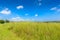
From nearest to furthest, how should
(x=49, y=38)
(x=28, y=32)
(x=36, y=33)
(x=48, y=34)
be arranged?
1. (x=49, y=38)
2. (x=48, y=34)
3. (x=36, y=33)
4. (x=28, y=32)

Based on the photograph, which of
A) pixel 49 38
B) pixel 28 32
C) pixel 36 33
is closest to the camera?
pixel 49 38

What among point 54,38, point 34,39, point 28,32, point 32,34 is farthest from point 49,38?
point 28,32

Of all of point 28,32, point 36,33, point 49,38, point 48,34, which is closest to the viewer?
point 49,38

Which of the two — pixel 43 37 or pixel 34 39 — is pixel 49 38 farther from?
pixel 34 39

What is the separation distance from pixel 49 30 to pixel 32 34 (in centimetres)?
132

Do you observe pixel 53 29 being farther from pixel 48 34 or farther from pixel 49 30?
pixel 48 34

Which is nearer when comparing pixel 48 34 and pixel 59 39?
pixel 59 39

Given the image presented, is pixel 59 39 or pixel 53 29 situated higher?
pixel 53 29

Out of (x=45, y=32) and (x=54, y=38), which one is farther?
(x=45, y=32)

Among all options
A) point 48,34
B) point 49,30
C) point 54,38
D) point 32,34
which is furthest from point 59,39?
point 32,34

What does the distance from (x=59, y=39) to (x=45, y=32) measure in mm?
1302

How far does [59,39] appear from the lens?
24.6ft

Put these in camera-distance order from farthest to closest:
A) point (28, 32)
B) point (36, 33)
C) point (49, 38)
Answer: point (28, 32) < point (36, 33) < point (49, 38)

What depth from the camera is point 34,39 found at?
25.3 ft
